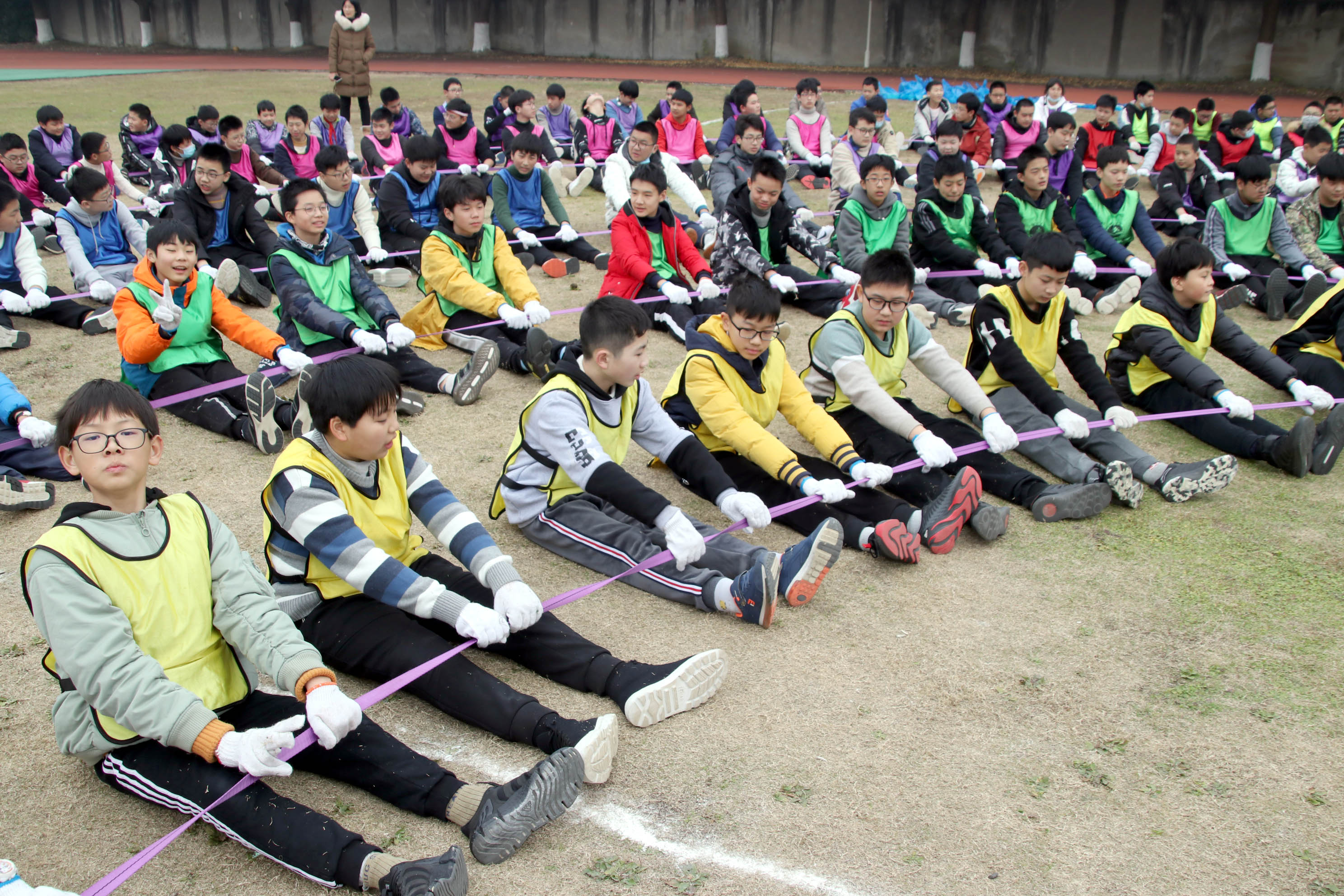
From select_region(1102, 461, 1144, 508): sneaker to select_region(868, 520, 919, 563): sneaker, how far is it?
3.74 ft

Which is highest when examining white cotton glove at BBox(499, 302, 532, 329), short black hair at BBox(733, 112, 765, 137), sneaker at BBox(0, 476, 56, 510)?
short black hair at BBox(733, 112, 765, 137)

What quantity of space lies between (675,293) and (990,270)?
8.42ft

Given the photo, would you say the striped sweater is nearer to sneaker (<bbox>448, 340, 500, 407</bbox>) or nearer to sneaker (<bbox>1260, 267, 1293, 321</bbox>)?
sneaker (<bbox>448, 340, 500, 407</bbox>)

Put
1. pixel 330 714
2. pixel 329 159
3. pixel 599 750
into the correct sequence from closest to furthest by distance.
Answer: pixel 330 714 < pixel 599 750 < pixel 329 159

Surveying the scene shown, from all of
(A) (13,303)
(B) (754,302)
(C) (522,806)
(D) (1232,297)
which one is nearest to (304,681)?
(C) (522,806)

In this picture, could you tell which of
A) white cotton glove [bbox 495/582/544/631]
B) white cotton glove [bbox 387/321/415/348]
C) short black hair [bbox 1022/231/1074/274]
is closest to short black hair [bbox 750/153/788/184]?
short black hair [bbox 1022/231/1074/274]

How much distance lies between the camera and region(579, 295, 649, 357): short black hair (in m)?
3.78

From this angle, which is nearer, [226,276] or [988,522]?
[988,522]

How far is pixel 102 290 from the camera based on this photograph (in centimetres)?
665

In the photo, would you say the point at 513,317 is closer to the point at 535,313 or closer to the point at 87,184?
the point at 535,313

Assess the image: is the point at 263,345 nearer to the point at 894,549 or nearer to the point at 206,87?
the point at 894,549

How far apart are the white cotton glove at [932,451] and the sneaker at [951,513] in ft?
0.82

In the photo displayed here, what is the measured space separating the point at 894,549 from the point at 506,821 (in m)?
2.04

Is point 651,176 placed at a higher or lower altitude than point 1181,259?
higher
